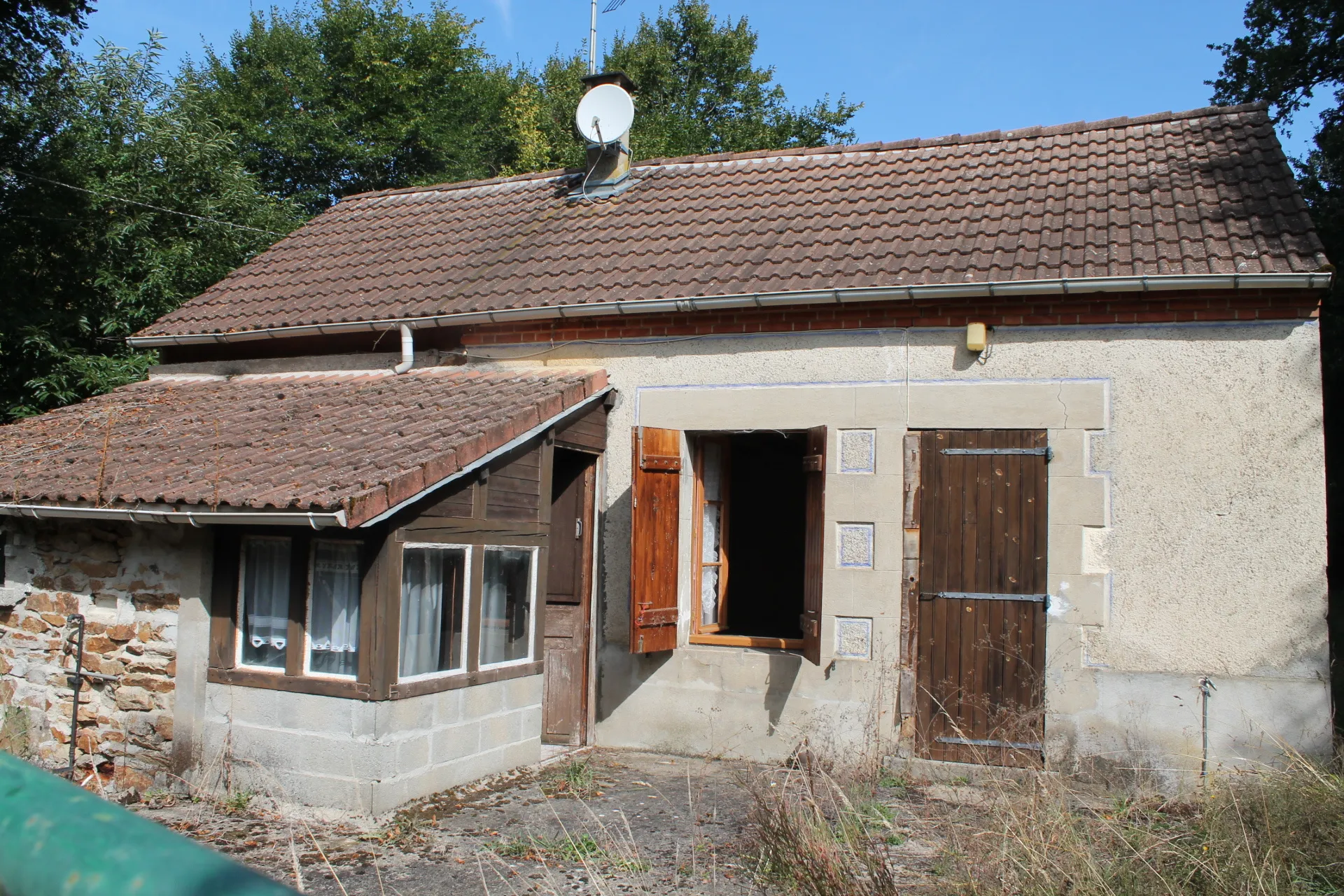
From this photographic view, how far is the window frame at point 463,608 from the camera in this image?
6.59m

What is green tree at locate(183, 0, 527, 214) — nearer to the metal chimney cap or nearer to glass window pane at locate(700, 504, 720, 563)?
the metal chimney cap

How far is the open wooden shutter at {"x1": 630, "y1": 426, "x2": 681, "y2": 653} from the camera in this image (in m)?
7.81

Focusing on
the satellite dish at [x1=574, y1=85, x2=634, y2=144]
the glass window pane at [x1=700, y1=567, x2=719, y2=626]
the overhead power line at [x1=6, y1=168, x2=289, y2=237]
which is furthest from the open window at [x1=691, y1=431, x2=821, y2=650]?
the overhead power line at [x1=6, y1=168, x2=289, y2=237]

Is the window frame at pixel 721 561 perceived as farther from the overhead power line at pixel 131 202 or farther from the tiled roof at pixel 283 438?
the overhead power line at pixel 131 202

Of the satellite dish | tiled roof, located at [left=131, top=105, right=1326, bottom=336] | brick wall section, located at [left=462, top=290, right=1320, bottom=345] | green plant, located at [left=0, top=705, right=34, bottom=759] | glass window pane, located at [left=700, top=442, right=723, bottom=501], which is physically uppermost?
the satellite dish

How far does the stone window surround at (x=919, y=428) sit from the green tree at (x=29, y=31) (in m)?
7.91

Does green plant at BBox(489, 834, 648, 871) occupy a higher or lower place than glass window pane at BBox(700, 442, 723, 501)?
lower

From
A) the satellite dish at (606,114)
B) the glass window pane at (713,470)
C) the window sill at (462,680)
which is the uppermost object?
the satellite dish at (606,114)

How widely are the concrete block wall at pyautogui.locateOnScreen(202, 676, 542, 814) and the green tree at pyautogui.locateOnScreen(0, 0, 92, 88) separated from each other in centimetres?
826

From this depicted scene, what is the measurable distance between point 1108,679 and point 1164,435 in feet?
5.59

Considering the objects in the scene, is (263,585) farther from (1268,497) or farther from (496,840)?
(1268,497)

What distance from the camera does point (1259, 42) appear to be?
61.1 ft

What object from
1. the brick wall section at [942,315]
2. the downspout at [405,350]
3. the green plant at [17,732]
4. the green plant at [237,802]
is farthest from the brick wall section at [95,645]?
the brick wall section at [942,315]

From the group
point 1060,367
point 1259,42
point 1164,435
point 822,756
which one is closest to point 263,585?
point 822,756
